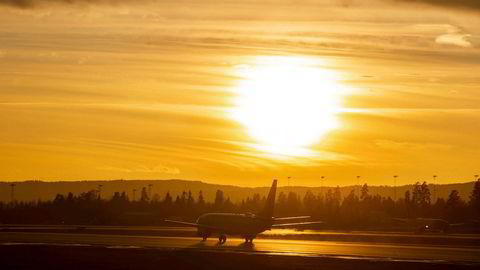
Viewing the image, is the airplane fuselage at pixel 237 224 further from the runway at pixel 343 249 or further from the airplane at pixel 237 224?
the runway at pixel 343 249

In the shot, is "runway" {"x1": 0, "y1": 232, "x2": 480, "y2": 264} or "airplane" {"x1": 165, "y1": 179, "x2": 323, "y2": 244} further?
"airplane" {"x1": 165, "y1": 179, "x2": 323, "y2": 244}

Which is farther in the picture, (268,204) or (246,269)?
(268,204)

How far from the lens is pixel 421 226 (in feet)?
556

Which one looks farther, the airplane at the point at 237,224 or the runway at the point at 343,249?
the airplane at the point at 237,224

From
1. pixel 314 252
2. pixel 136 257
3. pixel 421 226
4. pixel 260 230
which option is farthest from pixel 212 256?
pixel 421 226

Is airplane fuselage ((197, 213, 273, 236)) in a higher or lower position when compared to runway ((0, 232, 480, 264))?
higher

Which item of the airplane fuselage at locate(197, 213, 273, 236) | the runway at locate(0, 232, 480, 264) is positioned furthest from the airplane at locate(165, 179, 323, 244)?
the runway at locate(0, 232, 480, 264)

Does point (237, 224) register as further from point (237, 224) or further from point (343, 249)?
point (343, 249)

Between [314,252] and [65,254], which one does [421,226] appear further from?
[65,254]

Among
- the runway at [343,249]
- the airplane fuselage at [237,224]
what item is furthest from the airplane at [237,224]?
the runway at [343,249]

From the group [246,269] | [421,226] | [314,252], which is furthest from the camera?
[421,226]

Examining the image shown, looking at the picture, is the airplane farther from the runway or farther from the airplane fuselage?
the runway

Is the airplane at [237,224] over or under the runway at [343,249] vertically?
over

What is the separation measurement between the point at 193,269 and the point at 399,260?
21.1 m
